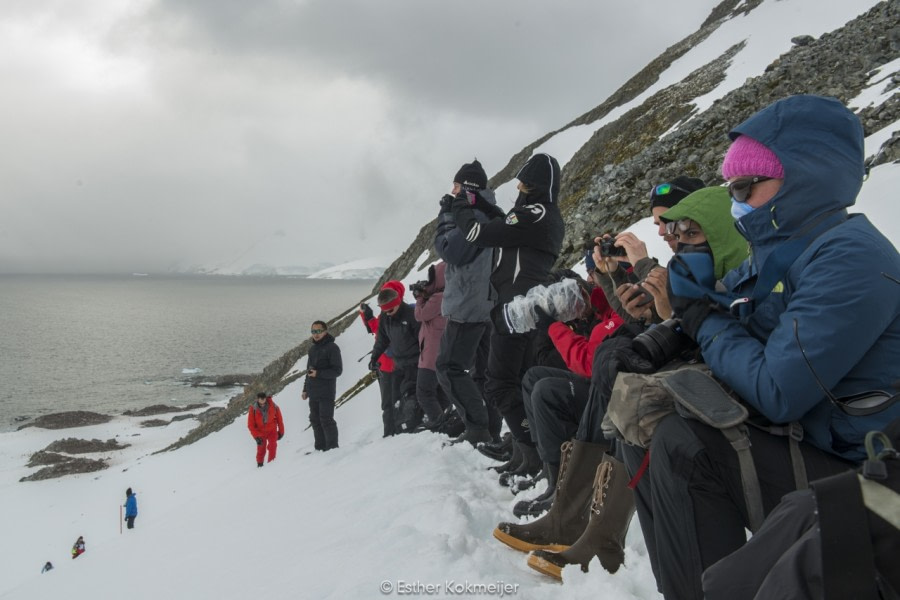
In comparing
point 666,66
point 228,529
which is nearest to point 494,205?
point 228,529

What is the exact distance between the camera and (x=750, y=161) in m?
2.24

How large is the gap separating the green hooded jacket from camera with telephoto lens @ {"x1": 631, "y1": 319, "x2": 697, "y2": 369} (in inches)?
20.6

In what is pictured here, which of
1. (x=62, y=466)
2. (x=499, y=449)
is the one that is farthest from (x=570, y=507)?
(x=62, y=466)

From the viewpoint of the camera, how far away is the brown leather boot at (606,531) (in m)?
3.02

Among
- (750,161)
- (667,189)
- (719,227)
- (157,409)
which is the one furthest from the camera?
(157,409)

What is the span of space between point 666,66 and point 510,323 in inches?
1501

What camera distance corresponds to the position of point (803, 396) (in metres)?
1.91

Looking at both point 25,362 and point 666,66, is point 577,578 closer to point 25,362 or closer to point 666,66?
point 666,66

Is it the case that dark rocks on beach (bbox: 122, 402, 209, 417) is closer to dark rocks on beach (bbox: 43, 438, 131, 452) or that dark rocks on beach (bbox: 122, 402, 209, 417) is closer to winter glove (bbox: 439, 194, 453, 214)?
dark rocks on beach (bbox: 43, 438, 131, 452)

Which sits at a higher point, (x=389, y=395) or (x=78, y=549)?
(x=389, y=395)

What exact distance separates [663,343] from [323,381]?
9.00 metres

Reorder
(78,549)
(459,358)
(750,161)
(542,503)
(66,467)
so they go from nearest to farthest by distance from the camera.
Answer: (750,161)
(542,503)
(459,358)
(78,549)
(66,467)

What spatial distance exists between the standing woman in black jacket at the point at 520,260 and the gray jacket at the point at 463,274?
74 centimetres

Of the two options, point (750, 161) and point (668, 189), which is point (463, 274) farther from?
point (750, 161)
